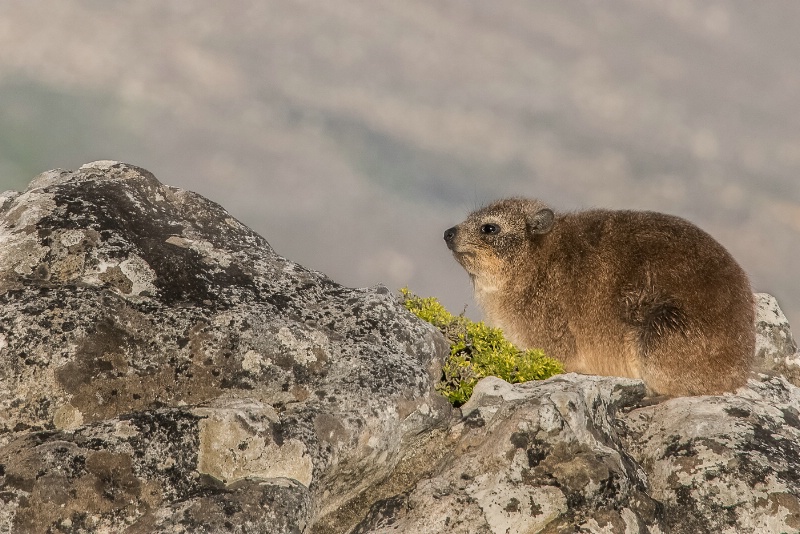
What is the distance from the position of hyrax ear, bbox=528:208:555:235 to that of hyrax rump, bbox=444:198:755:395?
0.04 ft

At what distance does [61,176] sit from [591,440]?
19.3 feet

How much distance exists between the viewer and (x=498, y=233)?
415 inches

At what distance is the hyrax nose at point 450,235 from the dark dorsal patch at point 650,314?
2.51m

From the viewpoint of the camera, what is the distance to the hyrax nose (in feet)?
35.4

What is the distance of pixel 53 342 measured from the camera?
6219 mm

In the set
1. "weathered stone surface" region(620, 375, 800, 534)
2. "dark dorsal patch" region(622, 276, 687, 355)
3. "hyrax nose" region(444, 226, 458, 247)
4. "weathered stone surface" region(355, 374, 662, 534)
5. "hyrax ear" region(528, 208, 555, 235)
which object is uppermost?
"hyrax ear" region(528, 208, 555, 235)

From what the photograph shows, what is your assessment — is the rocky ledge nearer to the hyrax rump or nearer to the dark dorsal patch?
the hyrax rump

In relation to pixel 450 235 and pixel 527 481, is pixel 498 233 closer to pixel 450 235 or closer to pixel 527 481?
pixel 450 235

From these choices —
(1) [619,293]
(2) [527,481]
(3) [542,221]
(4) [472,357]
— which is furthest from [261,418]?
(3) [542,221]

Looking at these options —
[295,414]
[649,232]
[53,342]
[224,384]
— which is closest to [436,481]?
[295,414]

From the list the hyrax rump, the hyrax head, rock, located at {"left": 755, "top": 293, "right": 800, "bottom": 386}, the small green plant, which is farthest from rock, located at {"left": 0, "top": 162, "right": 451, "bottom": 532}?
rock, located at {"left": 755, "top": 293, "right": 800, "bottom": 386}

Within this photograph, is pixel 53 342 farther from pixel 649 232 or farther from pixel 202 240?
pixel 649 232

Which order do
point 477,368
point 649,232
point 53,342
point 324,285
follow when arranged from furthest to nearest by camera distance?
point 649,232
point 477,368
point 324,285
point 53,342

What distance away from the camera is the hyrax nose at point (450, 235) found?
10781 mm
